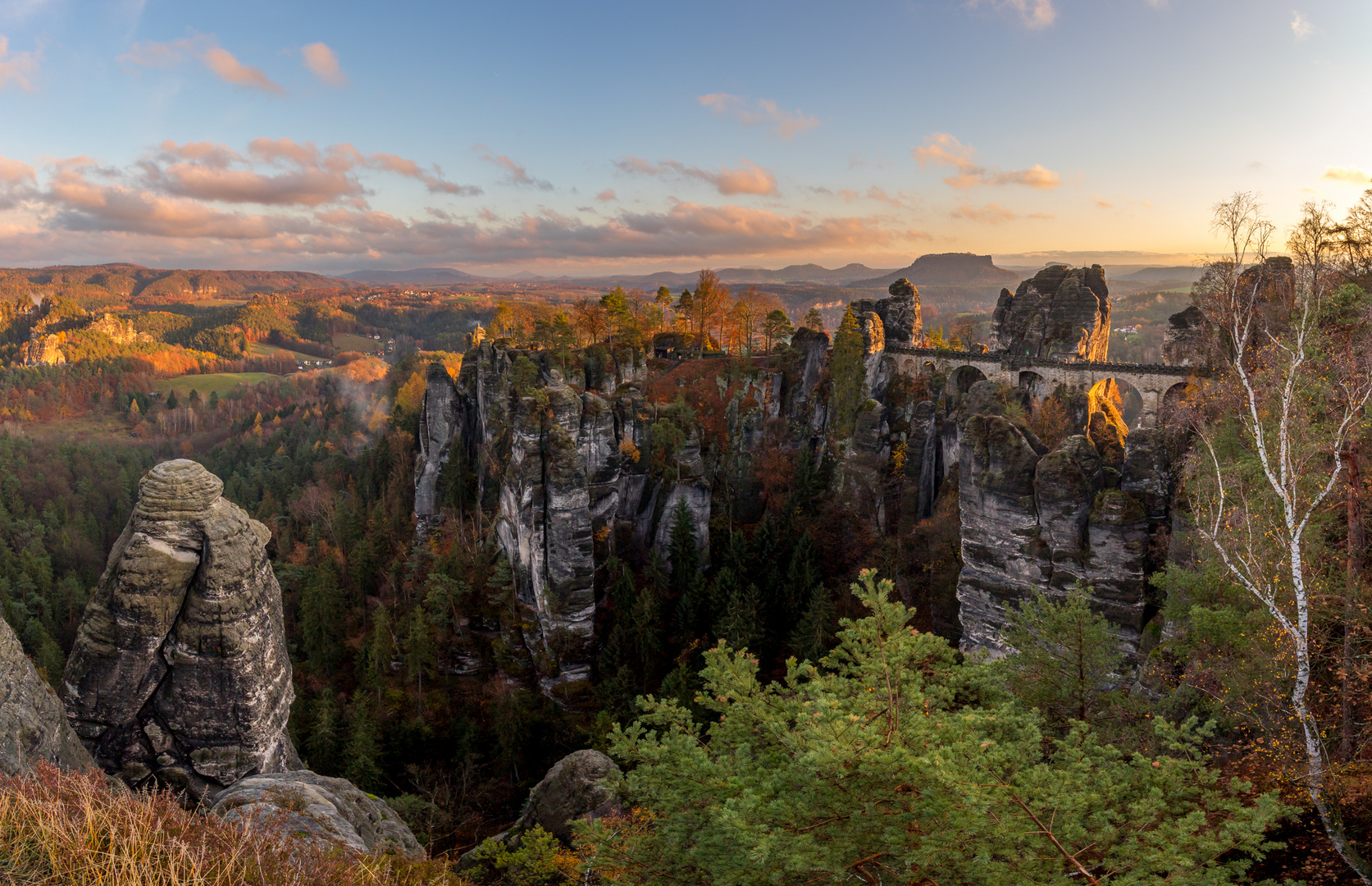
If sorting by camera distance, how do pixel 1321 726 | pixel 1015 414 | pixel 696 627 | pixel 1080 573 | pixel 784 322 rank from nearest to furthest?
1. pixel 1321 726
2. pixel 1080 573
3. pixel 1015 414
4. pixel 696 627
5. pixel 784 322

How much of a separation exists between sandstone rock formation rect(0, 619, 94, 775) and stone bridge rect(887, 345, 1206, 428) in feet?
141

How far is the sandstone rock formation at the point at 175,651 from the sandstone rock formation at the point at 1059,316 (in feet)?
159

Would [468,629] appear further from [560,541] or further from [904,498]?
[904,498]

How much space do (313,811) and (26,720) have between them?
513 centimetres

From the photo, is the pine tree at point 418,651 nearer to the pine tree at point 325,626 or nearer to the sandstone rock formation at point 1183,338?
the pine tree at point 325,626

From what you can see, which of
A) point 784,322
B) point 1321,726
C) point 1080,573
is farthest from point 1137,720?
point 784,322

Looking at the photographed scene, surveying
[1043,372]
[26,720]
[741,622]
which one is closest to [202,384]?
[741,622]

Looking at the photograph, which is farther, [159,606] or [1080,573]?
[1080,573]

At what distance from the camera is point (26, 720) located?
1092 cm

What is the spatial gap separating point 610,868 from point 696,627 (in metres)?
27.0

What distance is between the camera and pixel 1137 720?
1422 centimetres

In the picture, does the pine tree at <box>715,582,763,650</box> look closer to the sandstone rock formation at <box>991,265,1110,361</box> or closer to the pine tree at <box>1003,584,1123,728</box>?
the pine tree at <box>1003,584,1123,728</box>

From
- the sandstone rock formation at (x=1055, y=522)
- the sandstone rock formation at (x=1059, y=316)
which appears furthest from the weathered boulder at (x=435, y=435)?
the sandstone rock formation at (x=1059, y=316)

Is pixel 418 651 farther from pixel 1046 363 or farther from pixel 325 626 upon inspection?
pixel 1046 363
